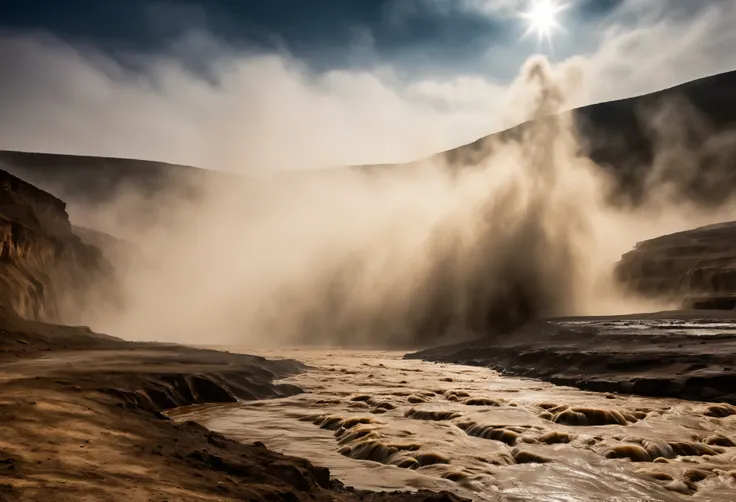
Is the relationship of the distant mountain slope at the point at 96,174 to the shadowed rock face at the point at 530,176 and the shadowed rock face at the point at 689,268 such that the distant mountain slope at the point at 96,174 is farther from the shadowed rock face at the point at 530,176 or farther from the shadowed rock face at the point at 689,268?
the shadowed rock face at the point at 689,268

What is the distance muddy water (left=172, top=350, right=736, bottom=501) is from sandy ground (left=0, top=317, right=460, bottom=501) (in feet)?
4.81

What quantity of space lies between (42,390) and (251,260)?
56.8 meters

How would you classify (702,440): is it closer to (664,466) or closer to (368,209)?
(664,466)

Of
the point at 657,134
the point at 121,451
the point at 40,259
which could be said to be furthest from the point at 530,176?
the point at 657,134

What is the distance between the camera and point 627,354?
71.0ft

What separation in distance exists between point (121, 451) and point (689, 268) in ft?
181

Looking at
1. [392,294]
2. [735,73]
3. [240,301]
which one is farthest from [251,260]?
[735,73]

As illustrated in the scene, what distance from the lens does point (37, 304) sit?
3142 centimetres

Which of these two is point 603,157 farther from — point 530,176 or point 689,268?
point 530,176

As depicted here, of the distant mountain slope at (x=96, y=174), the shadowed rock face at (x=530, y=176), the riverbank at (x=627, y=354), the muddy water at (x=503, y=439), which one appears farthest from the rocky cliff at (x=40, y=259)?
the distant mountain slope at (x=96, y=174)

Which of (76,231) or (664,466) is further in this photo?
(76,231)

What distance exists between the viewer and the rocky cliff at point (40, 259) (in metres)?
29.0

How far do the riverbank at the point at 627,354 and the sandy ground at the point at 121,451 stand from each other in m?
14.1

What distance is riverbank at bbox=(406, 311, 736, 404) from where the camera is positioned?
18.3 meters
